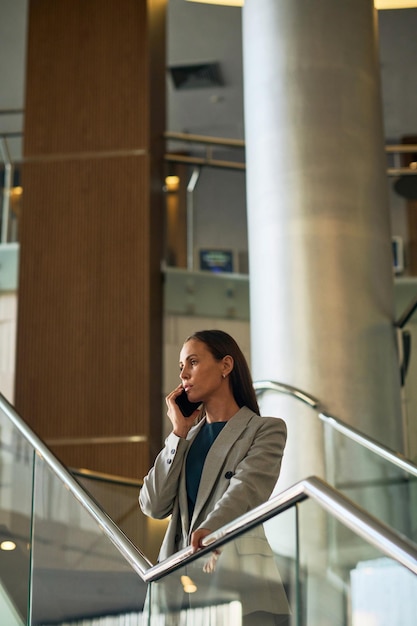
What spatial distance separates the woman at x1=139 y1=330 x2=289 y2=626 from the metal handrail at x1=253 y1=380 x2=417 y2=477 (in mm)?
1614

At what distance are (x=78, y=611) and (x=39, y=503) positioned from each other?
58 cm

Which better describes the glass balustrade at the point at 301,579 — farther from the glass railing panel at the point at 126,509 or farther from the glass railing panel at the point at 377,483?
the glass railing panel at the point at 126,509

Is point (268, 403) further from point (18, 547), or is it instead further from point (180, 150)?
point (180, 150)

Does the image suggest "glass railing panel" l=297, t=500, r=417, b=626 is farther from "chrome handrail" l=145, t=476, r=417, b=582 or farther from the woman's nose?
the woman's nose

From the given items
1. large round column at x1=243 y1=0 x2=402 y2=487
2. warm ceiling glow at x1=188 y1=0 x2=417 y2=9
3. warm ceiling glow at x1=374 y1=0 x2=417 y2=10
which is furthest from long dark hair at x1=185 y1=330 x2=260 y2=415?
warm ceiling glow at x1=374 y1=0 x2=417 y2=10

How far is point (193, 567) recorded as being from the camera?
109 inches

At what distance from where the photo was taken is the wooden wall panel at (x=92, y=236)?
8.04m

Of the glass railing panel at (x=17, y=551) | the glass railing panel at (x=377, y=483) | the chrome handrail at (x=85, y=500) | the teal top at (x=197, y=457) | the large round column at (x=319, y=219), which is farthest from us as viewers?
the large round column at (x=319, y=219)

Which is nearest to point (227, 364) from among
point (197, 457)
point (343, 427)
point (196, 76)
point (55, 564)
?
point (197, 457)

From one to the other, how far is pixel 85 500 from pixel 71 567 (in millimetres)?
540

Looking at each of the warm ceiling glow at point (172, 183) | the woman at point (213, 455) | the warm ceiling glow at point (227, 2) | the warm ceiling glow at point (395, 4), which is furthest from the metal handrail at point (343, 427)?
the warm ceiling glow at point (395, 4)

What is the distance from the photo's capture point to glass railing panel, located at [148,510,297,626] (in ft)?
8.17

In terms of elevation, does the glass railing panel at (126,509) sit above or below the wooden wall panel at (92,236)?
below

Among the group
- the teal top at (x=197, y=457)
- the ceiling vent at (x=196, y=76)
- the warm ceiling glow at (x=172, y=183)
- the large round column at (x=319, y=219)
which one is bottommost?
the teal top at (x=197, y=457)
